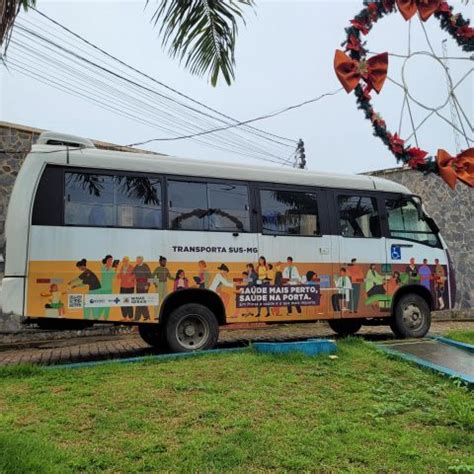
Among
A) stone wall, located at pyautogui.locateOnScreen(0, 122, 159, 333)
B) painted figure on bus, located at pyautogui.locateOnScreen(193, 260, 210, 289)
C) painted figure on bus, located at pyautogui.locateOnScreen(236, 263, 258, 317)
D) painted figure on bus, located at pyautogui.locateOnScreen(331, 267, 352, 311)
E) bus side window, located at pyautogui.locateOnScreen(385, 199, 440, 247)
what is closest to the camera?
painted figure on bus, located at pyautogui.locateOnScreen(193, 260, 210, 289)

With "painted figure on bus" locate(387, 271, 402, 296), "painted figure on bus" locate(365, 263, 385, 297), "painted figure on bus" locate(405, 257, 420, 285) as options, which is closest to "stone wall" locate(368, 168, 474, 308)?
"painted figure on bus" locate(405, 257, 420, 285)

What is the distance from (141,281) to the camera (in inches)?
268

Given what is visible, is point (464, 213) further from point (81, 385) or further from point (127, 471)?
point (127, 471)

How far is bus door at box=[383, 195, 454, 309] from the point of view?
8.69 meters

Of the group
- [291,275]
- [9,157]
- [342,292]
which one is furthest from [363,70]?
[9,157]

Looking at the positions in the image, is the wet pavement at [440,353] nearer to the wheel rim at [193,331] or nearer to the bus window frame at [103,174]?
the wheel rim at [193,331]

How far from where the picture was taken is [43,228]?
6.38 metres

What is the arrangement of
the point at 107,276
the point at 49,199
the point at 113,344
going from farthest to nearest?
1. the point at 113,344
2. the point at 107,276
3. the point at 49,199

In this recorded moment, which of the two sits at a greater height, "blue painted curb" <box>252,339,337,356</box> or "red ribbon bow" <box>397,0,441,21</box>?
"red ribbon bow" <box>397,0,441,21</box>

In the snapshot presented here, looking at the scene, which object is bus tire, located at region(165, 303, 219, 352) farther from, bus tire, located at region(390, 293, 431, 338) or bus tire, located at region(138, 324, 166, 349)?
bus tire, located at region(390, 293, 431, 338)

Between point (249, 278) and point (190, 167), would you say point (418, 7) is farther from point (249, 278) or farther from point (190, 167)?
point (249, 278)

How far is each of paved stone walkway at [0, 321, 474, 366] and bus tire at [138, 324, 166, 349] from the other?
166mm

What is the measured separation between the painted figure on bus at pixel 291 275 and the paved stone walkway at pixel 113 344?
5.09ft

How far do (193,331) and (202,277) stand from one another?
2.54ft
